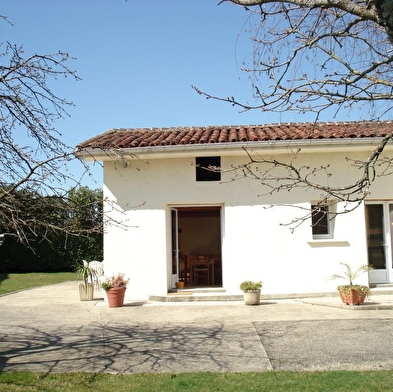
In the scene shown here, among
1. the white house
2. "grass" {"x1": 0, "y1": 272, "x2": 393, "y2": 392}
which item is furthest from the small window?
"grass" {"x1": 0, "y1": 272, "x2": 393, "y2": 392}

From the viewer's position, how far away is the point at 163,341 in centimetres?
795

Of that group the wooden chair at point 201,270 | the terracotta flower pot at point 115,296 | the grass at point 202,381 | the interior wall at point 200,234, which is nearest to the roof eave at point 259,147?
the terracotta flower pot at point 115,296

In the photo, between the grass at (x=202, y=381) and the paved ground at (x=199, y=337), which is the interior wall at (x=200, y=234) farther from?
the grass at (x=202, y=381)

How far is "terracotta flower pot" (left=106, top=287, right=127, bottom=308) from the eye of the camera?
11.6 metres

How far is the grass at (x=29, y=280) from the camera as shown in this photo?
56.7ft

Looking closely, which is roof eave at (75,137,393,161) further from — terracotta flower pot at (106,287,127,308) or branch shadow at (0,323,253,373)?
branch shadow at (0,323,253,373)

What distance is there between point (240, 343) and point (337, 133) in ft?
22.0

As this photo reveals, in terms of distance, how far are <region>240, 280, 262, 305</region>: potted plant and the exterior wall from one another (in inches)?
39.1

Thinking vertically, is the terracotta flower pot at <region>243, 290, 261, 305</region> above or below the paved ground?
above

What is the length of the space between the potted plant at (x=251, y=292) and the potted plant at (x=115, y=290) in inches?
110

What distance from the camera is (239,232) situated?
41.6 feet

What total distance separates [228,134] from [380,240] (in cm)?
487

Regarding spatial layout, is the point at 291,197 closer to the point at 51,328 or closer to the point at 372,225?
the point at 372,225

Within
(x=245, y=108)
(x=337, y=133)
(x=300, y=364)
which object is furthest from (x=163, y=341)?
(x=337, y=133)
